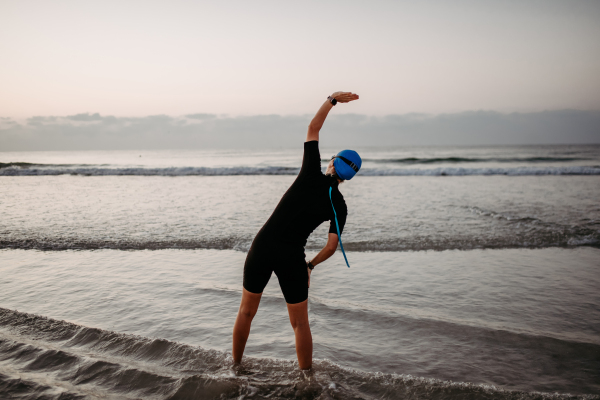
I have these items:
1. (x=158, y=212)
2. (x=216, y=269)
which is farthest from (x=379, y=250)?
(x=158, y=212)

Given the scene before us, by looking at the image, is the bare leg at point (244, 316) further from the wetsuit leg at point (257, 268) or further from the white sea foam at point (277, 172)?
the white sea foam at point (277, 172)

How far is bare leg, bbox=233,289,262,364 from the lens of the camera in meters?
2.85

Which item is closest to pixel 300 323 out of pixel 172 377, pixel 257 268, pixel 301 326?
pixel 301 326

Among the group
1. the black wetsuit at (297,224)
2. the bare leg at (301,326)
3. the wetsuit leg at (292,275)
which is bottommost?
the bare leg at (301,326)

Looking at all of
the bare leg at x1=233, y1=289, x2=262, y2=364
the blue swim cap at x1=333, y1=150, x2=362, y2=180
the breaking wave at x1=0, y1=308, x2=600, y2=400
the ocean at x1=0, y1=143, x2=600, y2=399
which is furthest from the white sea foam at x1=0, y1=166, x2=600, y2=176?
the blue swim cap at x1=333, y1=150, x2=362, y2=180

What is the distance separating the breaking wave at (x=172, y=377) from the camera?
283 cm

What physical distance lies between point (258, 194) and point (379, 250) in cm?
864

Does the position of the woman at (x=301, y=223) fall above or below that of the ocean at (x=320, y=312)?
above

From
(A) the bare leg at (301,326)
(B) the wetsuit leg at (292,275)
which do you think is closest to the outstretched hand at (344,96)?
(B) the wetsuit leg at (292,275)

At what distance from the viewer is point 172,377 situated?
3020 millimetres

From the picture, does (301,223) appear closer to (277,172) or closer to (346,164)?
(346,164)

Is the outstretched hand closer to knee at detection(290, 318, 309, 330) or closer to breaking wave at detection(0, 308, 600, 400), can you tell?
knee at detection(290, 318, 309, 330)

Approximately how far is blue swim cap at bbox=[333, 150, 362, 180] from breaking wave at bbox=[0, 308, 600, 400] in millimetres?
1699

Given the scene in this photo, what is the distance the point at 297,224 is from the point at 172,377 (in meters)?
1.67
